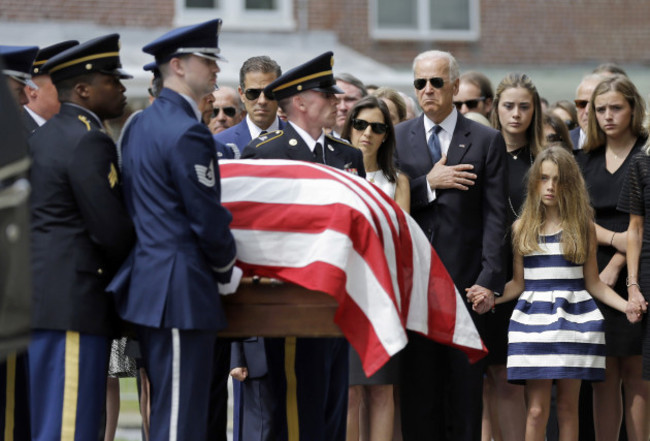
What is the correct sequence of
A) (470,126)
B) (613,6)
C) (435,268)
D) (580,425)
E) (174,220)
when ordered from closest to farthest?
(174,220), (435,268), (470,126), (580,425), (613,6)

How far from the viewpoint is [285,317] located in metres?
5.24

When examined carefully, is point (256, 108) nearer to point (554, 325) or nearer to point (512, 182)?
point (512, 182)

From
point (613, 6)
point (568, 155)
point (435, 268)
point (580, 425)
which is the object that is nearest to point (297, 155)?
point (435, 268)

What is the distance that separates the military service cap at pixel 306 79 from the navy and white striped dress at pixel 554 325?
1731 mm

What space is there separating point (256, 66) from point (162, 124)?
2301 millimetres

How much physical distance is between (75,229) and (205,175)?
60 centimetres

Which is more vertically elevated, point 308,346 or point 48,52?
point 48,52

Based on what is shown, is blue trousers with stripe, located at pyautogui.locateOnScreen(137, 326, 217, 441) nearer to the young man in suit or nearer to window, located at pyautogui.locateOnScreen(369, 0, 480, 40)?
the young man in suit

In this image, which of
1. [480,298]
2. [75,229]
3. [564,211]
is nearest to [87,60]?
[75,229]

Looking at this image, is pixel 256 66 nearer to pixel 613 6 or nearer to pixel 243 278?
pixel 243 278

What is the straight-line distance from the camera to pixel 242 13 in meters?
18.5

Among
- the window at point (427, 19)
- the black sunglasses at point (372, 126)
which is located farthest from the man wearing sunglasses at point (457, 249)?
the window at point (427, 19)

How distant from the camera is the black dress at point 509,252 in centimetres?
740

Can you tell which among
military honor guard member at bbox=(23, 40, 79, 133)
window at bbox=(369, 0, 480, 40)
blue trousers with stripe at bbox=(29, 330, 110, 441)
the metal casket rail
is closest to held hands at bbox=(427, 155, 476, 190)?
the metal casket rail
